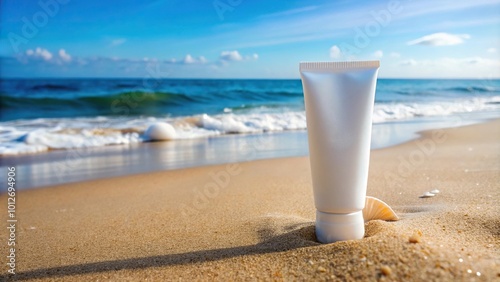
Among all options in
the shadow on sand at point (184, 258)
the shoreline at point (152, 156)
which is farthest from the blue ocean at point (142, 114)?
the shadow on sand at point (184, 258)

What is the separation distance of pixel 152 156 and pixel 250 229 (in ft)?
15.0

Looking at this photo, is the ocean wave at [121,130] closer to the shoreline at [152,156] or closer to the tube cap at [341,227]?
the shoreline at [152,156]

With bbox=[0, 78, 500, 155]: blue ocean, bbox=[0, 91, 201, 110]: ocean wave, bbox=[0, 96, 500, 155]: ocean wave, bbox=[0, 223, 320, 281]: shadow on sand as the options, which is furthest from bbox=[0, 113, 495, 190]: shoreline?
bbox=[0, 91, 201, 110]: ocean wave

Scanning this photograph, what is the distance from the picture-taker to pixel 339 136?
2184 millimetres

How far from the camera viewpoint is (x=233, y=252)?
245 centimetres

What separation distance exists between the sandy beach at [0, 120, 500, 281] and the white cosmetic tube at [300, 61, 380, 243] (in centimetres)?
16

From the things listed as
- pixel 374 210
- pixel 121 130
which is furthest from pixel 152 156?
pixel 374 210

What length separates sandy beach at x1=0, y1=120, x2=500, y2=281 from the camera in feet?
6.54

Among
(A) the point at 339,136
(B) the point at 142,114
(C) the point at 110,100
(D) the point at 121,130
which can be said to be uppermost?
(C) the point at 110,100

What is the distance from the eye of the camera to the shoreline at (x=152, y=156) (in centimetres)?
580

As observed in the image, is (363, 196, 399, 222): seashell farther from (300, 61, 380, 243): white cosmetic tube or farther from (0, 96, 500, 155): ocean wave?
(0, 96, 500, 155): ocean wave

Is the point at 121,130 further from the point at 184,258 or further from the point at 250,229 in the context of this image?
the point at 184,258

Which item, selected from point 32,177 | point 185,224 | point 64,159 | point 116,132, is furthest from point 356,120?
point 116,132

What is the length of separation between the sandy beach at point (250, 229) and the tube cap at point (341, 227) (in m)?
0.08
